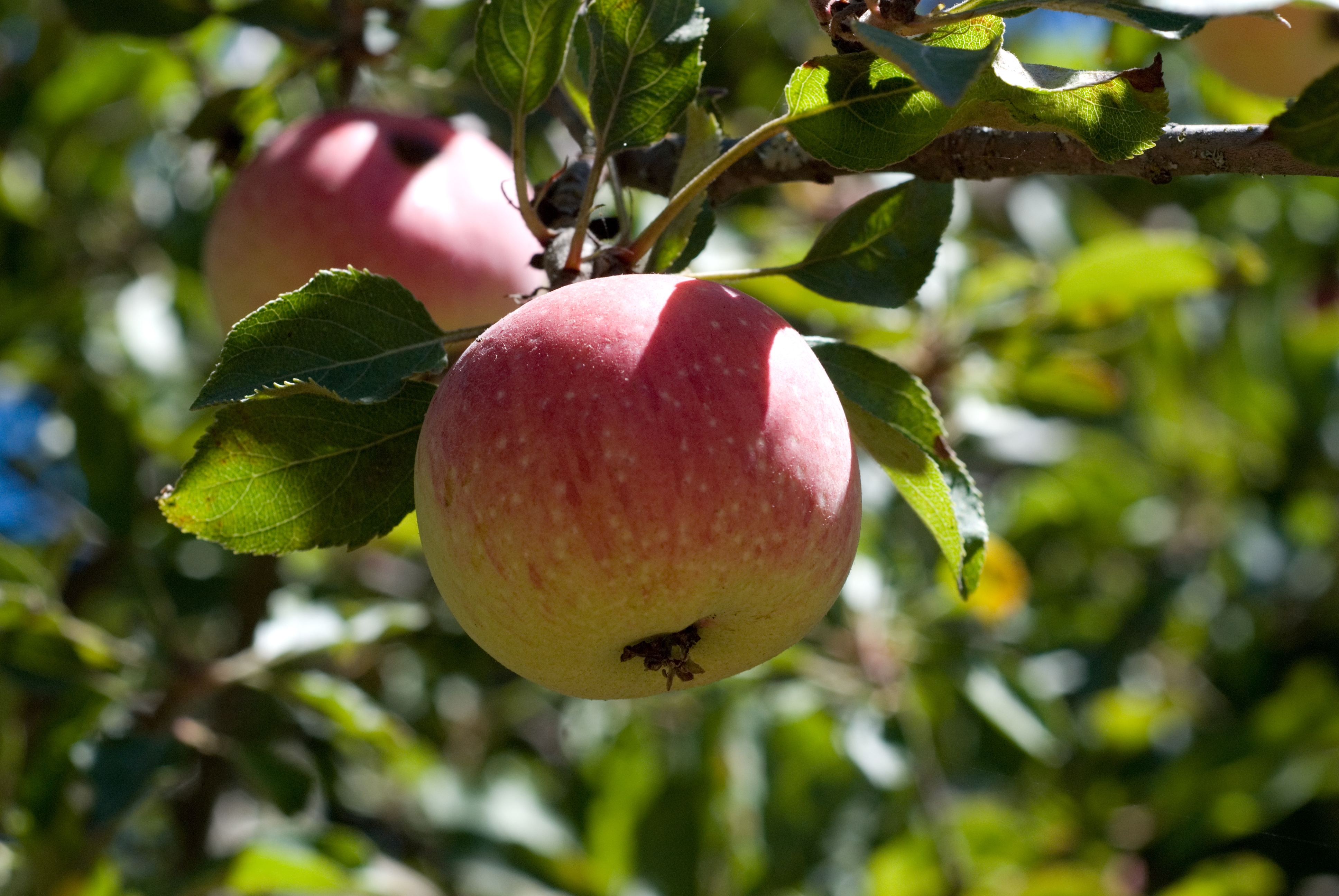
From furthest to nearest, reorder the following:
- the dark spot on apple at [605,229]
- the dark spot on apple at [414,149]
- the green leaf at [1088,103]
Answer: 1. the dark spot on apple at [414,149]
2. the dark spot on apple at [605,229]
3. the green leaf at [1088,103]

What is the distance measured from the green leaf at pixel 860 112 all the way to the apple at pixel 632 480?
115 millimetres

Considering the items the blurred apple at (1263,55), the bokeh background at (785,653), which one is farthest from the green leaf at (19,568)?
the blurred apple at (1263,55)

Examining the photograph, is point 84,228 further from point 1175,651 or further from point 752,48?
point 1175,651

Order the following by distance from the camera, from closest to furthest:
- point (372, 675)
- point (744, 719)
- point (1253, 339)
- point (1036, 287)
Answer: point (1036, 287), point (744, 719), point (372, 675), point (1253, 339)

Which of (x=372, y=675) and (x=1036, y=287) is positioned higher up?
(x=1036, y=287)

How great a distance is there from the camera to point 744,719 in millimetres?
1853

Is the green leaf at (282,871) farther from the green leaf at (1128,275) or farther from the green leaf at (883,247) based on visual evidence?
the green leaf at (1128,275)

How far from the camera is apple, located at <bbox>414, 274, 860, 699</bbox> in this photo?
66cm

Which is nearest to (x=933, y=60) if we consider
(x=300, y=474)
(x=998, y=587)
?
(x=300, y=474)

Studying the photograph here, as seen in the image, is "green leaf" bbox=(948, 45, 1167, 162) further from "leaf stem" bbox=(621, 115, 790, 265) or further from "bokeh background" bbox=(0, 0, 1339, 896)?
"bokeh background" bbox=(0, 0, 1339, 896)

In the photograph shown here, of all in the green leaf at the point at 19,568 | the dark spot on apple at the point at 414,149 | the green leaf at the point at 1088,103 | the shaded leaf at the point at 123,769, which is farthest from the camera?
the green leaf at the point at 19,568

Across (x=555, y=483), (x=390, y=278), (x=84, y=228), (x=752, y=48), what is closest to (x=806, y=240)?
(x=752, y=48)

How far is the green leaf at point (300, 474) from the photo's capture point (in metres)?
0.80

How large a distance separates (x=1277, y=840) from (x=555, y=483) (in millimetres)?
2179
